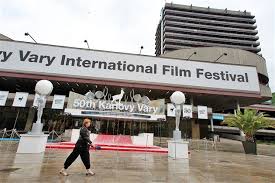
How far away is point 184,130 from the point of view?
2938 centimetres

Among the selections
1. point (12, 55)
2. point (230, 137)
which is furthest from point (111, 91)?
point (230, 137)

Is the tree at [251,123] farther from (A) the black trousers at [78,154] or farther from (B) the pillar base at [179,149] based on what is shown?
(A) the black trousers at [78,154]

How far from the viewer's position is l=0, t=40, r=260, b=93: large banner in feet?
81.9

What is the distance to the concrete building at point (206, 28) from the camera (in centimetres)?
9569

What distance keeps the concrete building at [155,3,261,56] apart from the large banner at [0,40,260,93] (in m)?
68.6

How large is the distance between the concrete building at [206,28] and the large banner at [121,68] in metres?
68.6

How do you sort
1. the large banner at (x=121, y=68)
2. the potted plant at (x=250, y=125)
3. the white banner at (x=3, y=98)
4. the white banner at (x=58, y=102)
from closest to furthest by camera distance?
1. the potted plant at (x=250, y=125)
2. the white banner at (x=3, y=98)
3. the white banner at (x=58, y=102)
4. the large banner at (x=121, y=68)

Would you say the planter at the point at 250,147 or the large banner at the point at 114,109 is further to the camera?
the large banner at the point at 114,109

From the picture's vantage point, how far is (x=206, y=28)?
99375 millimetres

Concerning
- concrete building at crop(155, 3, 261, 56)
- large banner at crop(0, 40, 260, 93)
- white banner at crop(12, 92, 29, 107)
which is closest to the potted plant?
large banner at crop(0, 40, 260, 93)

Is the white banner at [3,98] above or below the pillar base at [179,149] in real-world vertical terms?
above

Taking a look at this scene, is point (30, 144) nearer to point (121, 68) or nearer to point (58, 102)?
point (58, 102)

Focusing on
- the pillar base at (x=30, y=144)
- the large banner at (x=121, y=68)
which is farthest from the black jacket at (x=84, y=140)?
the large banner at (x=121, y=68)

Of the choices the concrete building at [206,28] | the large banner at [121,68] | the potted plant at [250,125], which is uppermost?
the concrete building at [206,28]
